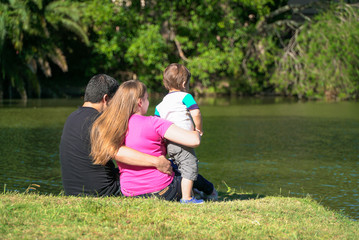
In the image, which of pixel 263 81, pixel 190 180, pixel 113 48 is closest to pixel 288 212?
pixel 190 180

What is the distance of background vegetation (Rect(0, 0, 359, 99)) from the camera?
2784 centimetres

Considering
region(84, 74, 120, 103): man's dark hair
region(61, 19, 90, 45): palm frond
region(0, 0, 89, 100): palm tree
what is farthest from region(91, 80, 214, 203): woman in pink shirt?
region(61, 19, 90, 45): palm frond

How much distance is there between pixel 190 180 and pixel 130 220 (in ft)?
3.50

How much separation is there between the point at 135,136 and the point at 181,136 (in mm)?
430

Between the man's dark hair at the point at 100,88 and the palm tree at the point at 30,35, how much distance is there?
2009 cm

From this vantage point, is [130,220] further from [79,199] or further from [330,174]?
[330,174]

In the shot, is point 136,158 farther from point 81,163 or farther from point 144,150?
point 81,163

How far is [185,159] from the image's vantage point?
5.89 m

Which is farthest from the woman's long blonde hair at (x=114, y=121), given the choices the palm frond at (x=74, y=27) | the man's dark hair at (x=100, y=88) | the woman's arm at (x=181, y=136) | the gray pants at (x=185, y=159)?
the palm frond at (x=74, y=27)

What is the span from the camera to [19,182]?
869cm

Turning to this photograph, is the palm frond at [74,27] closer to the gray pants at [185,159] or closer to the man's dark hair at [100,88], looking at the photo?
the man's dark hair at [100,88]

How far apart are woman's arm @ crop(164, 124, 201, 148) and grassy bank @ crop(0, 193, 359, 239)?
1.90ft

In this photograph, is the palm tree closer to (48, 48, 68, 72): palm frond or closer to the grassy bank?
(48, 48, 68, 72): palm frond

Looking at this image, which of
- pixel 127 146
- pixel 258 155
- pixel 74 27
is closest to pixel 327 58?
pixel 74 27
